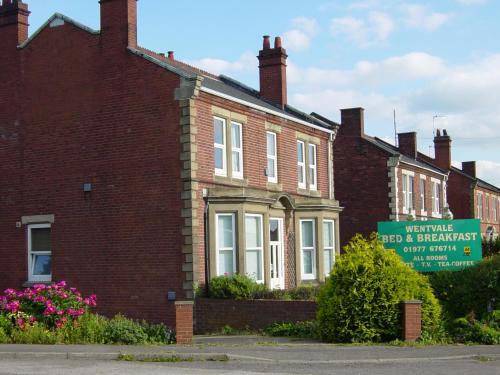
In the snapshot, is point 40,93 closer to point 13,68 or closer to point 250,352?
point 13,68

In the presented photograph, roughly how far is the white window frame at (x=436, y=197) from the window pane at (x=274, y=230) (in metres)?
21.5

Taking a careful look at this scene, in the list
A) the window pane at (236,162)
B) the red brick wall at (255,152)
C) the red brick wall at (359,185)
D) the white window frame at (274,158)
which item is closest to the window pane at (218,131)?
the red brick wall at (255,152)

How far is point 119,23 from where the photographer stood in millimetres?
23578

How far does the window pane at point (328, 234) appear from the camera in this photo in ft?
92.4

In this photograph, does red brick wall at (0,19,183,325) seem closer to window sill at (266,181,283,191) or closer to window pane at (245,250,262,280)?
window pane at (245,250,262,280)

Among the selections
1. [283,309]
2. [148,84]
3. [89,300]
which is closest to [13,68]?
[148,84]

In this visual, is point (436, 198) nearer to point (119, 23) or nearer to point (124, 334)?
point (119, 23)

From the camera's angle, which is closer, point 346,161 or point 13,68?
point 13,68

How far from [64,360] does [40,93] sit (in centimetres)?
1237

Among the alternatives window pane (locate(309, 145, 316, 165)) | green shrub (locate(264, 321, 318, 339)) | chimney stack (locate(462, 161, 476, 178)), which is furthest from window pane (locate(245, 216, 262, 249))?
chimney stack (locate(462, 161, 476, 178))

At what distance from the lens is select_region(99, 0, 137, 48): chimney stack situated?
23.4 meters

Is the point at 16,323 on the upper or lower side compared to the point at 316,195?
lower

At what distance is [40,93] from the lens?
980 inches

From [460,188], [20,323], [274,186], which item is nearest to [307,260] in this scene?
[274,186]
